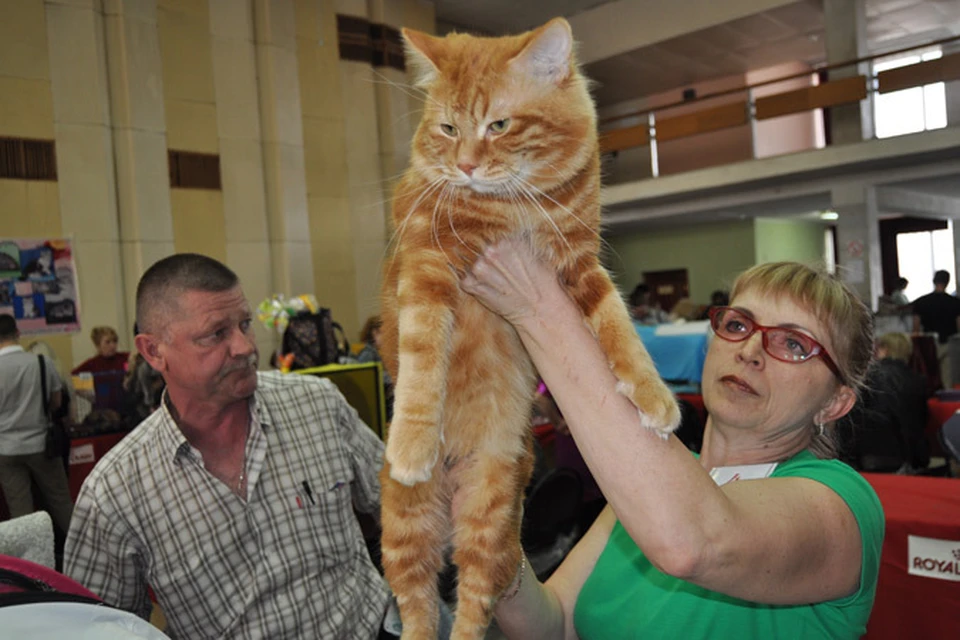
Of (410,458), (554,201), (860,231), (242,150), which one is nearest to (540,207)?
(554,201)

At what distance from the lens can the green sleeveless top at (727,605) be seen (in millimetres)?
1085

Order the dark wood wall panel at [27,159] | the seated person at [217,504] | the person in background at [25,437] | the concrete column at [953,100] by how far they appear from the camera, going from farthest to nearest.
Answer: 1. the concrete column at [953,100]
2. the dark wood wall panel at [27,159]
3. the person in background at [25,437]
4. the seated person at [217,504]

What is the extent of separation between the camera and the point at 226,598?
5.33ft

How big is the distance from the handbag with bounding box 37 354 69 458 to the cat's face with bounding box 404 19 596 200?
395cm

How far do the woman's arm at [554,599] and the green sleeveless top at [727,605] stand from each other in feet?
0.20

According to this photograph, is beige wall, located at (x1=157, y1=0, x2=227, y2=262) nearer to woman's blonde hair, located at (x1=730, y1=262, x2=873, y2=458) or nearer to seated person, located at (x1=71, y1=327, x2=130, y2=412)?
seated person, located at (x1=71, y1=327, x2=130, y2=412)

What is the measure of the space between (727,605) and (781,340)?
0.46m

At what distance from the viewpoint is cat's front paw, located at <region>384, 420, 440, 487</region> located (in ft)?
3.02

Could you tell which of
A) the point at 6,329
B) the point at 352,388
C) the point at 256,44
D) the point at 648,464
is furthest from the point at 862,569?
the point at 256,44

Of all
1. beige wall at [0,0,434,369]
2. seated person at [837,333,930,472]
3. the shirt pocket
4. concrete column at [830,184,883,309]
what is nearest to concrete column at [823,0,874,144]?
concrete column at [830,184,883,309]

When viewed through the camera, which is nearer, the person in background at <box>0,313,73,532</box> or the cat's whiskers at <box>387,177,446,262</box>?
the cat's whiskers at <box>387,177,446,262</box>

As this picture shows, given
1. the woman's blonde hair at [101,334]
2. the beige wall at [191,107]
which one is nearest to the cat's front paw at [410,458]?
the woman's blonde hair at [101,334]

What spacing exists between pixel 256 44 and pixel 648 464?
28.2ft

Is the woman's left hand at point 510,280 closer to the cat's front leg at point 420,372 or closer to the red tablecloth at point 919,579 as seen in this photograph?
the cat's front leg at point 420,372
